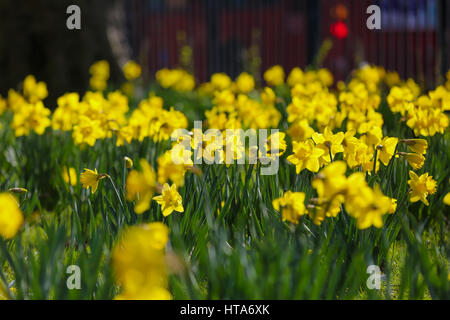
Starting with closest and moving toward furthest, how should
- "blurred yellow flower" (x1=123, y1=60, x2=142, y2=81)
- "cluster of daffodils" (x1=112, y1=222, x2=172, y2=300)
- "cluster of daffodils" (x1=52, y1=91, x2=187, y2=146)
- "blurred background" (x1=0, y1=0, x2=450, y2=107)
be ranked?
"cluster of daffodils" (x1=112, y1=222, x2=172, y2=300)
"cluster of daffodils" (x1=52, y1=91, x2=187, y2=146)
"blurred background" (x1=0, y1=0, x2=450, y2=107)
"blurred yellow flower" (x1=123, y1=60, x2=142, y2=81)

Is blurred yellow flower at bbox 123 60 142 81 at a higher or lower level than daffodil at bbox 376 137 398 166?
higher

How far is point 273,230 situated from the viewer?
1730 millimetres

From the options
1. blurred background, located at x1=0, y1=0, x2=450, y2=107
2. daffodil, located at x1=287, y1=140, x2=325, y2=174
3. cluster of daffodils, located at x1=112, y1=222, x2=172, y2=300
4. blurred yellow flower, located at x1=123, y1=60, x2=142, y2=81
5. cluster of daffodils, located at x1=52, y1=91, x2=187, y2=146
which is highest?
blurred background, located at x1=0, y1=0, x2=450, y2=107

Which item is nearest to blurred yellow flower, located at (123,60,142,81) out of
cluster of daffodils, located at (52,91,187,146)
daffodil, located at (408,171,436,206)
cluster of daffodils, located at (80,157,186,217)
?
cluster of daffodils, located at (52,91,187,146)

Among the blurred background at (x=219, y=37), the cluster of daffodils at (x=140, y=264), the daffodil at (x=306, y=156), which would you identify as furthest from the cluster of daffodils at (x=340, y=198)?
the blurred background at (x=219, y=37)

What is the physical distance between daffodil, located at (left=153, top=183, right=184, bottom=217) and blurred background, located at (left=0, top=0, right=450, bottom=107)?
3.50m

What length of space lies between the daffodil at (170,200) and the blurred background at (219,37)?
3.50m

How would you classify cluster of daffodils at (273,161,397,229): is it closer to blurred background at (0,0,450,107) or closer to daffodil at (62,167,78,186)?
daffodil at (62,167,78,186)

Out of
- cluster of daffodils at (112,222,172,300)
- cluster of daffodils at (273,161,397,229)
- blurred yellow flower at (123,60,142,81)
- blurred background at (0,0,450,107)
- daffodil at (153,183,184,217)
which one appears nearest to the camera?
cluster of daffodils at (112,222,172,300)

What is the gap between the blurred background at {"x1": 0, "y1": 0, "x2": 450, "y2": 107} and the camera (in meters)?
5.77

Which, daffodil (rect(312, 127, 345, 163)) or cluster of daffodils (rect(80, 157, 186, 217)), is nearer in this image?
cluster of daffodils (rect(80, 157, 186, 217))
